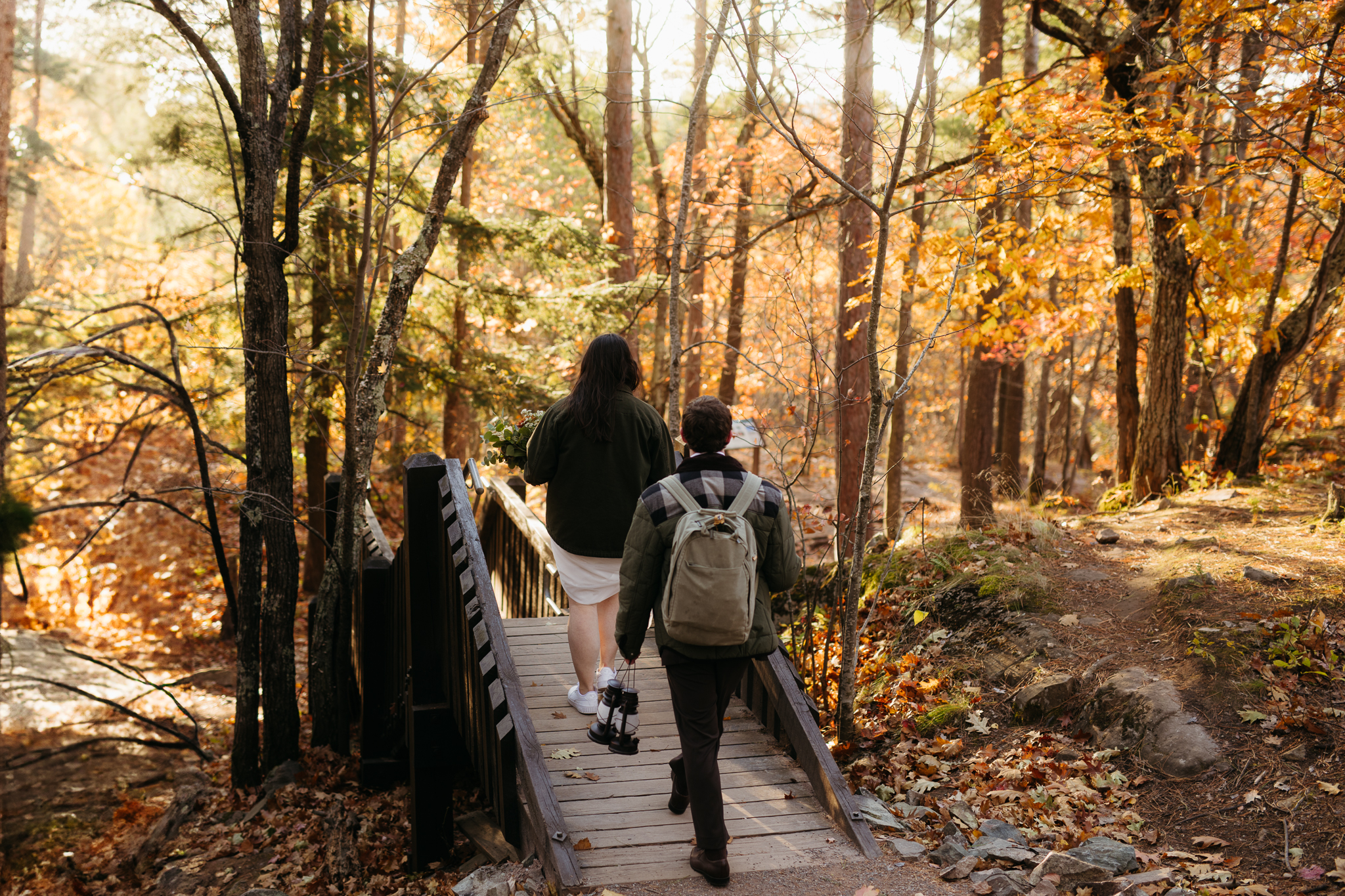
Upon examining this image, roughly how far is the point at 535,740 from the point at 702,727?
981 millimetres

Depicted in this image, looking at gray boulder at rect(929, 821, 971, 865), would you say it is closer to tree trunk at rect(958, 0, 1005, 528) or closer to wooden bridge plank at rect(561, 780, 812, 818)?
wooden bridge plank at rect(561, 780, 812, 818)

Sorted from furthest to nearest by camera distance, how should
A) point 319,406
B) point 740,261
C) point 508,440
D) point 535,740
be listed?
1. point 740,261
2. point 319,406
3. point 508,440
4. point 535,740

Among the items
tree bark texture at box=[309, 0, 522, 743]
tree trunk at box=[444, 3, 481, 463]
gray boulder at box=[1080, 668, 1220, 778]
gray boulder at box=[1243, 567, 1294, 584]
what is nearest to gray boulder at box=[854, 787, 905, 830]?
gray boulder at box=[1080, 668, 1220, 778]

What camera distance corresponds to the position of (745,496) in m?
3.41

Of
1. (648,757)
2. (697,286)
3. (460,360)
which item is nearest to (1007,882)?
(648,757)

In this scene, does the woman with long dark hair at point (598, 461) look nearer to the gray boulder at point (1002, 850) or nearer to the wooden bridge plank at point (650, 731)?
the wooden bridge plank at point (650, 731)

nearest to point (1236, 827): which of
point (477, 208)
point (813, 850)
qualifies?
point (813, 850)

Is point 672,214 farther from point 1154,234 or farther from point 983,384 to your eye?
point 1154,234

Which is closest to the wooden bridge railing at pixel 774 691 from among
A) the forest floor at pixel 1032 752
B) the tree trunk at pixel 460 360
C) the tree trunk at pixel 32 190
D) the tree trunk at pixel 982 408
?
the forest floor at pixel 1032 752

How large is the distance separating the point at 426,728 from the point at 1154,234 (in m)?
8.07

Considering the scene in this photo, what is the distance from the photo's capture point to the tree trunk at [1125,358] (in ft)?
31.0

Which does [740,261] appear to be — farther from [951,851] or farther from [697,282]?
[951,851]

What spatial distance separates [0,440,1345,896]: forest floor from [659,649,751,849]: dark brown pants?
28 cm

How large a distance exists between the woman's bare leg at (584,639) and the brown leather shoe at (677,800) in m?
0.88
